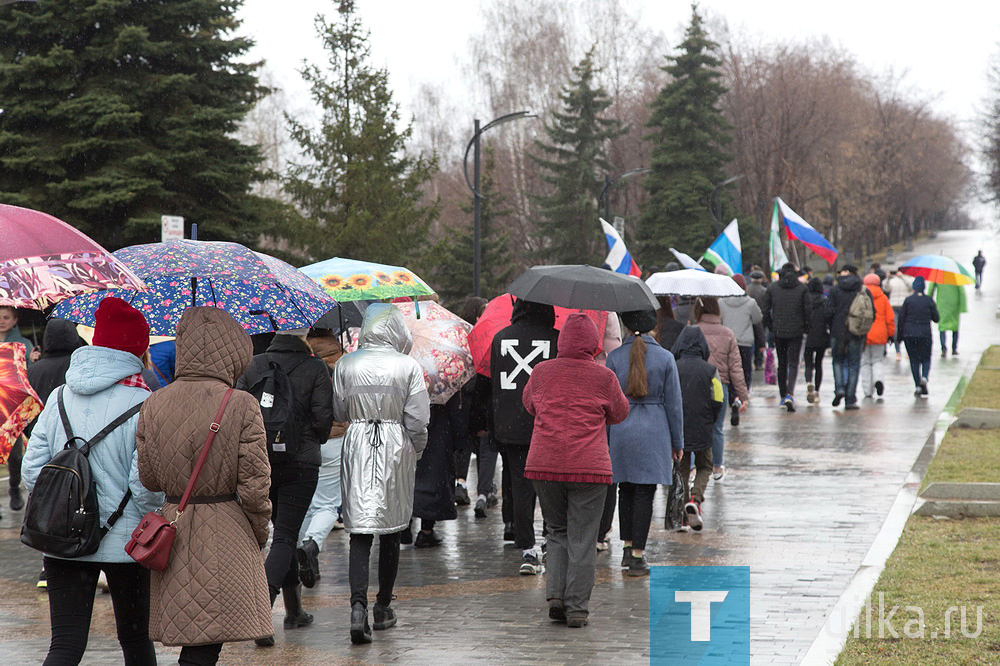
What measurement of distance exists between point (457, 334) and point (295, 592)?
9.98ft

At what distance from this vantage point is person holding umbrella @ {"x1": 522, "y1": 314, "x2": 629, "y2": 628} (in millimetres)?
7254

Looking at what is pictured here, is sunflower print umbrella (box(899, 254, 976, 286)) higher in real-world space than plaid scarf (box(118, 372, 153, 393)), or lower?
higher

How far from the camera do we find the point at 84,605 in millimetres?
5066

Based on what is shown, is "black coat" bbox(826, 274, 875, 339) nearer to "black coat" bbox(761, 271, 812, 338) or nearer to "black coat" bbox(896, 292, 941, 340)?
"black coat" bbox(761, 271, 812, 338)

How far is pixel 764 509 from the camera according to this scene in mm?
11188

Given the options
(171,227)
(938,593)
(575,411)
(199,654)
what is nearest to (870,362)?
(171,227)

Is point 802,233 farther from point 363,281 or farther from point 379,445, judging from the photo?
point 379,445

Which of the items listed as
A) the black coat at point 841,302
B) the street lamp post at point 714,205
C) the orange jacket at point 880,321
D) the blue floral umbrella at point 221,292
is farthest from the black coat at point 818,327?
the street lamp post at point 714,205

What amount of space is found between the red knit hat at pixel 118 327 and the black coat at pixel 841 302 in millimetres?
15380

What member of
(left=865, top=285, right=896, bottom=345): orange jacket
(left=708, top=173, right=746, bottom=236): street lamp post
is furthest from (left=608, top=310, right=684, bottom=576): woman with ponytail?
(left=708, top=173, right=746, bottom=236): street lamp post

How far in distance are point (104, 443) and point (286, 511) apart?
1988mm

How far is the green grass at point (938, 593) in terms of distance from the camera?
625 centimetres

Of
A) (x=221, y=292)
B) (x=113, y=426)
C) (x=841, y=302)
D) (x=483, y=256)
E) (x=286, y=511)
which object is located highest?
(x=483, y=256)

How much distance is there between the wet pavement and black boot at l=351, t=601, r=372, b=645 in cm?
8
